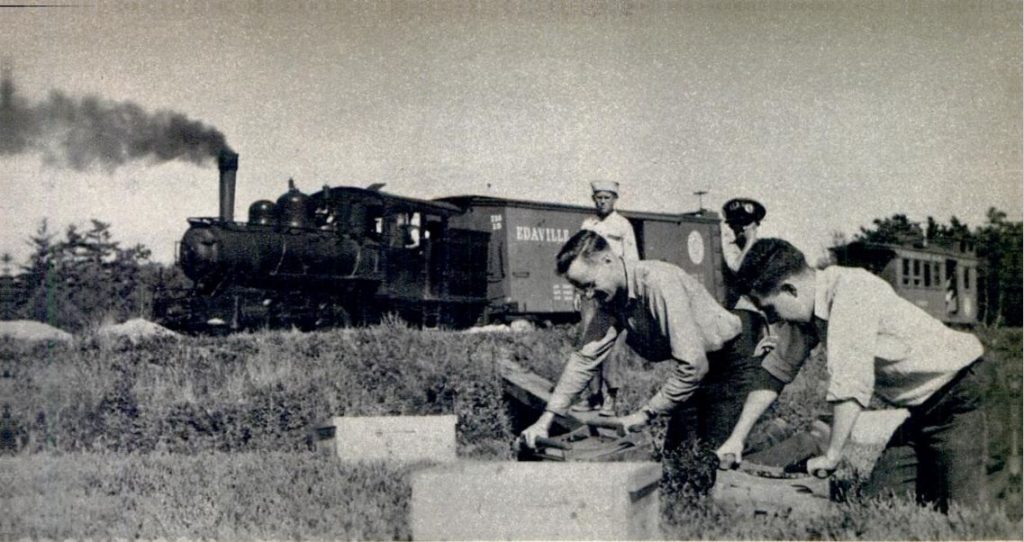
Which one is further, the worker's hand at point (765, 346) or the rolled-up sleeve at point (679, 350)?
the worker's hand at point (765, 346)

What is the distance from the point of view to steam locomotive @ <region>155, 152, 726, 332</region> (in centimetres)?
1250

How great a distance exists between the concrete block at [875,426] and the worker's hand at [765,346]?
42.7 inches

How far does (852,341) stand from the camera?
10.5 feet

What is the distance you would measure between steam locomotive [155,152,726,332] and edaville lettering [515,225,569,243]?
0.08 ft

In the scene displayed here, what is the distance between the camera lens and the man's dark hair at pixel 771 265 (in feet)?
11.3

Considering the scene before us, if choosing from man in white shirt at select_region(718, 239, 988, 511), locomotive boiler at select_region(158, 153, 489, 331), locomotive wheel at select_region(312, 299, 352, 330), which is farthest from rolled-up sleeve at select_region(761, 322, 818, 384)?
locomotive wheel at select_region(312, 299, 352, 330)

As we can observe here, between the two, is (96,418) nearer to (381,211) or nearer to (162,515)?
(162,515)

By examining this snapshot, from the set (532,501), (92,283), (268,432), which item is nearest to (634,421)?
(532,501)

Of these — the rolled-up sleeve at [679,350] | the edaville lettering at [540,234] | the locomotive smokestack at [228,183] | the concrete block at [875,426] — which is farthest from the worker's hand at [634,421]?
the edaville lettering at [540,234]

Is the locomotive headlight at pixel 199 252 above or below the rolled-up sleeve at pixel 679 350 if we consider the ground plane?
above

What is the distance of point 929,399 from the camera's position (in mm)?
3375

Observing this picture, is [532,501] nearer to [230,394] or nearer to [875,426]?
[875,426]

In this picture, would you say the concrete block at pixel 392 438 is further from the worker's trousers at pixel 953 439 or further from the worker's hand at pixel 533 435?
the worker's trousers at pixel 953 439

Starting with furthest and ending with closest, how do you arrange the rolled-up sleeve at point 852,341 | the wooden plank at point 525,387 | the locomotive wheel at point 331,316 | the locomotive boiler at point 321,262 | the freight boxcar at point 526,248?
the freight boxcar at point 526,248 → the locomotive wheel at point 331,316 → the locomotive boiler at point 321,262 → the wooden plank at point 525,387 → the rolled-up sleeve at point 852,341
